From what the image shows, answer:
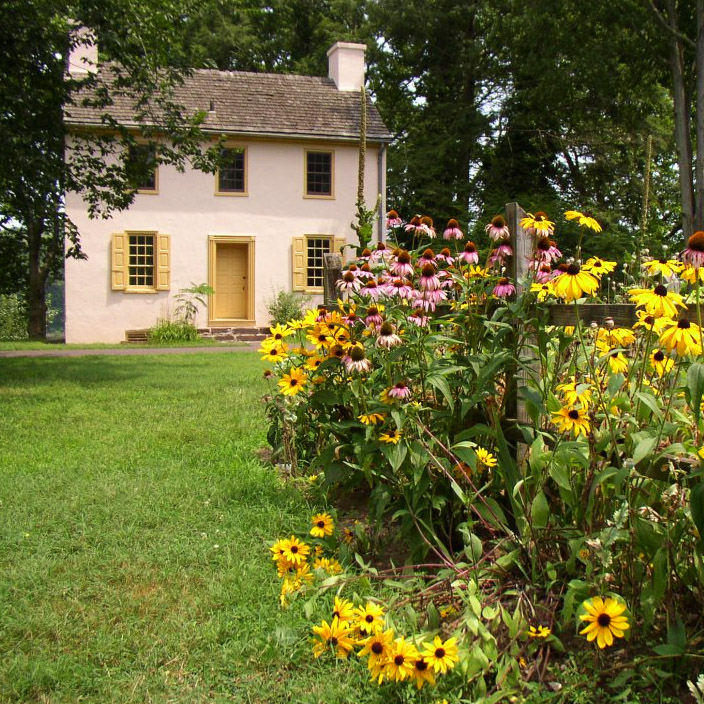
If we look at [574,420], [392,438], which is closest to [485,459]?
[392,438]

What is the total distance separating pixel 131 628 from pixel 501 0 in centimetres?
2200

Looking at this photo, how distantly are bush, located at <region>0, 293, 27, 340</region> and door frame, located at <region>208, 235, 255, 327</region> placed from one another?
968 cm

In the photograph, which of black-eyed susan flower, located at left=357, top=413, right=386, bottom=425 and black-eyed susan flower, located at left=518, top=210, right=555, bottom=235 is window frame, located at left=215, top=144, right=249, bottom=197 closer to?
black-eyed susan flower, located at left=357, top=413, right=386, bottom=425

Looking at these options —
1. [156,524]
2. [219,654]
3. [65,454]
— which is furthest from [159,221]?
[219,654]

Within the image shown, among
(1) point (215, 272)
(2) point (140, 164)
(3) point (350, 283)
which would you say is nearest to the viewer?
(3) point (350, 283)

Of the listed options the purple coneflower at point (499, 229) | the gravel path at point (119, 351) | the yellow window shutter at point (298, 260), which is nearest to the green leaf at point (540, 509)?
the purple coneflower at point (499, 229)

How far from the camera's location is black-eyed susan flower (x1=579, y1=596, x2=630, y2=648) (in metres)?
2.03

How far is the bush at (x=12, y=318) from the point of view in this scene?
25.3 meters

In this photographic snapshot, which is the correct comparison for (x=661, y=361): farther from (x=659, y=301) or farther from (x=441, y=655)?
(x=441, y=655)

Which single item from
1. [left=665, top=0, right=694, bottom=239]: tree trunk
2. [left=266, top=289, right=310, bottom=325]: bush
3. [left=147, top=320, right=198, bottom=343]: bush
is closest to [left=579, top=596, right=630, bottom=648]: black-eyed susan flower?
[left=665, top=0, right=694, bottom=239]: tree trunk

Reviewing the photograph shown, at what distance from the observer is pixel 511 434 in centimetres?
302

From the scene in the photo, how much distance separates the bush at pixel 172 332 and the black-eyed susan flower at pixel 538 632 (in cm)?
1548

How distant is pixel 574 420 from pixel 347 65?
1942 cm

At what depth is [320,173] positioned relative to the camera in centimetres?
1909
